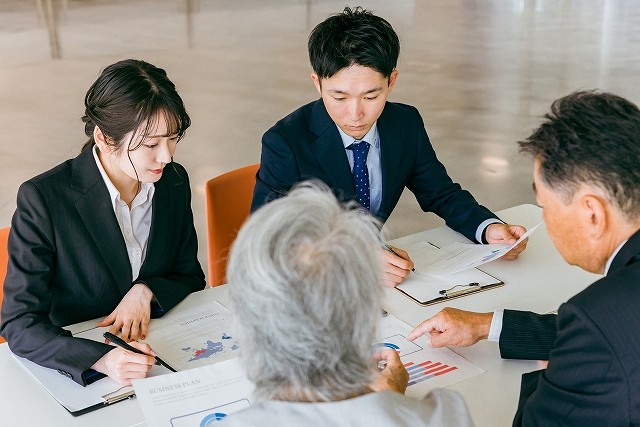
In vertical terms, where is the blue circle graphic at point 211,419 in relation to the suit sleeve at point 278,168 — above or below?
below

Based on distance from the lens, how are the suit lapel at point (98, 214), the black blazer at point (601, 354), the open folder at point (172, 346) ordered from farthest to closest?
the suit lapel at point (98, 214)
the open folder at point (172, 346)
the black blazer at point (601, 354)

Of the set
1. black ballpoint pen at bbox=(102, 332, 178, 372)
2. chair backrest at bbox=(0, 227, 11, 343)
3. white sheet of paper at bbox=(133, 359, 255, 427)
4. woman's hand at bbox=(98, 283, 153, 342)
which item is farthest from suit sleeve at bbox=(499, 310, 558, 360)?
chair backrest at bbox=(0, 227, 11, 343)

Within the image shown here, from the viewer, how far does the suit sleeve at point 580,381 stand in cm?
153

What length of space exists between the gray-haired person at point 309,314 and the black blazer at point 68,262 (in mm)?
910

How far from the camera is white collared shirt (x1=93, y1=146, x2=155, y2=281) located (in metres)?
2.52

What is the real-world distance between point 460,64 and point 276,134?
6.48m

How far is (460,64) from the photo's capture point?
9086mm

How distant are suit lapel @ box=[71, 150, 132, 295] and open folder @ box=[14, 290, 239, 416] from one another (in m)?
0.21

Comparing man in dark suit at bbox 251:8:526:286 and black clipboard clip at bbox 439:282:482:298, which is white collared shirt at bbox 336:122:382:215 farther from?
black clipboard clip at bbox 439:282:482:298

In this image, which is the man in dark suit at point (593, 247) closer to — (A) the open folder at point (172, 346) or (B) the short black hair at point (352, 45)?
(A) the open folder at point (172, 346)

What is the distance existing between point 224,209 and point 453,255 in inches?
35.9

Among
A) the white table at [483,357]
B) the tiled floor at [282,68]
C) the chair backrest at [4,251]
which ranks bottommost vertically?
the tiled floor at [282,68]

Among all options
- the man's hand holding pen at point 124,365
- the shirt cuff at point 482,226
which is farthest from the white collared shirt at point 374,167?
the man's hand holding pen at point 124,365

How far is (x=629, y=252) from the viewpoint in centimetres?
165
